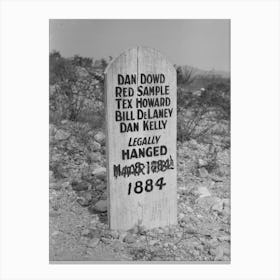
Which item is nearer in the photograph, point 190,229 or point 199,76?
point 190,229

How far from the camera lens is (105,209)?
345cm

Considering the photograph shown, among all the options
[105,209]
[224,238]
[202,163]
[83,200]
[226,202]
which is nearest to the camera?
[224,238]

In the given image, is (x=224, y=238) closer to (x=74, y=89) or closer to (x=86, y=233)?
(x=86, y=233)

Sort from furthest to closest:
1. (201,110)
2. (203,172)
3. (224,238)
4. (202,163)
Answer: (201,110) → (202,163) → (203,172) → (224,238)

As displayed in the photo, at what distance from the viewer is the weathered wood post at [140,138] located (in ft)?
9.90

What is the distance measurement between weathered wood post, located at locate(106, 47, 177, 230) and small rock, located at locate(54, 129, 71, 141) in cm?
126

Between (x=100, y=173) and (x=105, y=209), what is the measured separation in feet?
1.73

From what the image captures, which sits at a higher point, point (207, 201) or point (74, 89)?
point (74, 89)

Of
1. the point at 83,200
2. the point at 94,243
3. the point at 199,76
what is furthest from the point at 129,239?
the point at 199,76

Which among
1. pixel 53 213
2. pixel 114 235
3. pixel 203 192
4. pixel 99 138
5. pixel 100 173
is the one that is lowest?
pixel 114 235

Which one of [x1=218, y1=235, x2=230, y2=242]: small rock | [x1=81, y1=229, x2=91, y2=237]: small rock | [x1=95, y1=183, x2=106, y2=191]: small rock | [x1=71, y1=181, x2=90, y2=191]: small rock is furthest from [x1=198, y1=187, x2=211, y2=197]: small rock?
[x1=81, y1=229, x2=91, y2=237]: small rock

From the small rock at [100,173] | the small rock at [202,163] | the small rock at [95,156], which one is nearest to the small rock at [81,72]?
the small rock at [95,156]

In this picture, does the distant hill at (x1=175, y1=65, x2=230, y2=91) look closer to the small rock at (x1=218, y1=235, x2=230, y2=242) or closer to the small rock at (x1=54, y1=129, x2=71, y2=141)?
the small rock at (x1=54, y1=129, x2=71, y2=141)

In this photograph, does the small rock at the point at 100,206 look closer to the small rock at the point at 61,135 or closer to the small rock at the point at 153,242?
the small rock at the point at 153,242
